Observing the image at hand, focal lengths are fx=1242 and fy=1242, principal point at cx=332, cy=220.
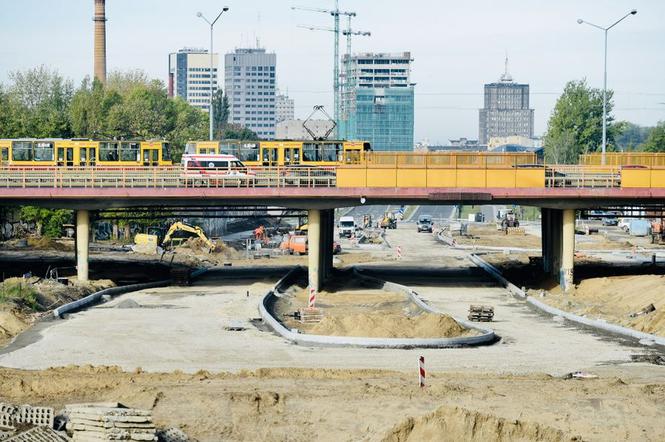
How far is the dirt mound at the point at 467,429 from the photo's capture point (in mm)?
27719

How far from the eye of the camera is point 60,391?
1299 inches

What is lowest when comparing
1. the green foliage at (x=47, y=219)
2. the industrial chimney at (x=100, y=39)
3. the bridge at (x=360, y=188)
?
the green foliage at (x=47, y=219)

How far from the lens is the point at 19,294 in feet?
173

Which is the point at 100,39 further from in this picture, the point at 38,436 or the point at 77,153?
the point at 38,436

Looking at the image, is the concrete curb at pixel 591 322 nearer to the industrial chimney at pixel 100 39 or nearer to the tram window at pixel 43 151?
the tram window at pixel 43 151

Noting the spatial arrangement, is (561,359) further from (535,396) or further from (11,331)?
(11,331)

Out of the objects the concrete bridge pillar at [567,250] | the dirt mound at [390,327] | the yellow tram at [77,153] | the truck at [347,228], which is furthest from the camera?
the truck at [347,228]

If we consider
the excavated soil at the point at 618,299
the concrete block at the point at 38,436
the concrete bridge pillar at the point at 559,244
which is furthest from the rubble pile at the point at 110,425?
the concrete bridge pillar at the point at 559,244

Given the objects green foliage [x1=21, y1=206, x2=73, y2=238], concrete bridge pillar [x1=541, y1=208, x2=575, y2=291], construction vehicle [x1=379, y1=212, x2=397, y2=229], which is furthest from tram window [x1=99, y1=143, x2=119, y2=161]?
construction vehicle [x1=379, y1=212, x2=397, y2=229]

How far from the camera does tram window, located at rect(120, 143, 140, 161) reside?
77.9 m

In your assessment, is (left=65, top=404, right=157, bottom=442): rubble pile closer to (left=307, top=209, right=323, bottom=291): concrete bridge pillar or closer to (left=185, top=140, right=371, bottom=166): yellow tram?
(left=307, top=209, right=323, bottom=291): concrete bridge pillar

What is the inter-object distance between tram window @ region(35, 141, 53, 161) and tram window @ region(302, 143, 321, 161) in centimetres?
1586

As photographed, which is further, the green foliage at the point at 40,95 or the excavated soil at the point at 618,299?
the green foliage at the point at 40,95

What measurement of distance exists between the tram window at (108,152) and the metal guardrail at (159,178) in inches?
465
